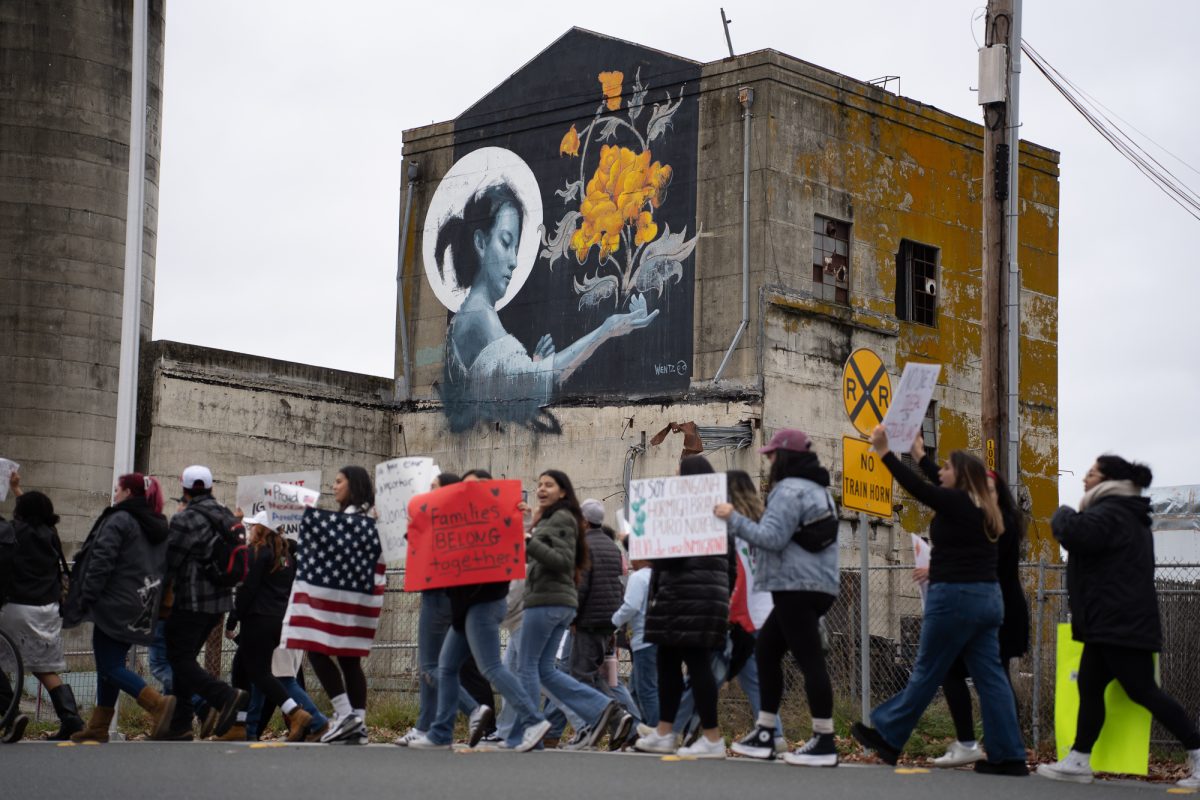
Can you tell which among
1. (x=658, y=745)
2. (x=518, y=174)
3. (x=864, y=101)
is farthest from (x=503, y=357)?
(x=658, y=745)

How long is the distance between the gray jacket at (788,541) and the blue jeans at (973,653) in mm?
648

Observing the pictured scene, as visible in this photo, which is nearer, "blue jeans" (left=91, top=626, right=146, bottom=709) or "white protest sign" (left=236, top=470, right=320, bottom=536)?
"blue jeans" (left=91, top=626, right=146, bottom=709)

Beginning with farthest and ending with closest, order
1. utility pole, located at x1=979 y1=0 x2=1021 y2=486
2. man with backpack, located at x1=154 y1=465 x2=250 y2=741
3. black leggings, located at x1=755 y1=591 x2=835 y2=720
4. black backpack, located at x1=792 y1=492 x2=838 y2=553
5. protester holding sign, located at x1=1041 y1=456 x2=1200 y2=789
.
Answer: utility pole, located at x1=979 y1=0 x2=1021 y2=486
man with backpack, located at x1=154 y1=465 x2=250 y2=741
black backpack, located at x1=792 y1=492 x2=838 y2=553
black leggings, located at x1=755 y1=591 x2=835 y2=720
protester holding sign, located at x1=1041 y1=456 x2=1200 y2=789

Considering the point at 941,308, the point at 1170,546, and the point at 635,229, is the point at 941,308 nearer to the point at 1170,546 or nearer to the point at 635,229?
the point at 635,229

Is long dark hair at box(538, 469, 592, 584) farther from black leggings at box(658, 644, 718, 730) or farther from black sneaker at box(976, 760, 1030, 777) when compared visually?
black sneaker at box(976, 760, 1030, 777)

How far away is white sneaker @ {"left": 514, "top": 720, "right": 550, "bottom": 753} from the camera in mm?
11727

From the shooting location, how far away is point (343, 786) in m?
9.36

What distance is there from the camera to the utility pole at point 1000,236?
59.7 feet

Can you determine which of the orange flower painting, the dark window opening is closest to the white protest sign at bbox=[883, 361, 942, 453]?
the orange flower painting

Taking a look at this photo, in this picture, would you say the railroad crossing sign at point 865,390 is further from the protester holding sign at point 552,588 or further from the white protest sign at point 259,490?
the white protest sign at point 259,490

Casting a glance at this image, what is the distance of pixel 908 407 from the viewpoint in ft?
36.1

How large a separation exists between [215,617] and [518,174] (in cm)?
2400

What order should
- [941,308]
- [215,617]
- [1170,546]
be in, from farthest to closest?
[1170,546] < [941,308] < [215,617]

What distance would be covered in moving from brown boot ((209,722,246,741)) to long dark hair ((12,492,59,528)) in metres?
2.00
